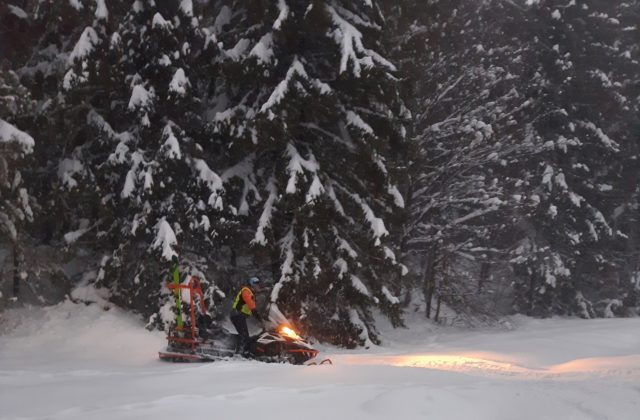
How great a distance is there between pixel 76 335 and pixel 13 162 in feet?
12.6

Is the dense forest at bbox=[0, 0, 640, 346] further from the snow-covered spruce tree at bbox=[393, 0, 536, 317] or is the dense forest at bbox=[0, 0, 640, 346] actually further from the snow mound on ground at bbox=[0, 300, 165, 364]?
the snow-covered spruce tree at bbox=[393, 0, 536, 317]

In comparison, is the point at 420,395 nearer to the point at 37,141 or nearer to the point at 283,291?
the point at 283,291

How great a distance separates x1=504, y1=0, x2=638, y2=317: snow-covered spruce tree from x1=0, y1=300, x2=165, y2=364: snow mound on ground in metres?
15.0

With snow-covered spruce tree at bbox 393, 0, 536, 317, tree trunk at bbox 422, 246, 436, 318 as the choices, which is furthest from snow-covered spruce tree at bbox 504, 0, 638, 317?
tree trunk at bbox 422, 246, 436, 318

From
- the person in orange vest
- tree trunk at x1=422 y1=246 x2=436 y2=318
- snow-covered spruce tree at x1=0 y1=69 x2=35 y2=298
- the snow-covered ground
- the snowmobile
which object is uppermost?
snow-covered spruce tree at x1=0 y1=69 x2=35 y2=298

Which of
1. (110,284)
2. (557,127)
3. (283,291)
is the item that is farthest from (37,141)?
(557,127)

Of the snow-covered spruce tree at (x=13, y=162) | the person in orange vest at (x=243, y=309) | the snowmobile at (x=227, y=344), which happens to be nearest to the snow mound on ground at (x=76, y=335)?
the snowmobile at (x=227, y=344)

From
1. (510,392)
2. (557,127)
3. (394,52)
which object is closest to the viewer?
(510,392)

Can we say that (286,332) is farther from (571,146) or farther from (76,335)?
(571,146)

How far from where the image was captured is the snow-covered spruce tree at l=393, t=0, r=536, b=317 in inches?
647

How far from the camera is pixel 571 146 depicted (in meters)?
22.5

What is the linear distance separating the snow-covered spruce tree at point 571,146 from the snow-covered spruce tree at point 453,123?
246 centimetres

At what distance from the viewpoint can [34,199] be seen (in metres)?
12.5

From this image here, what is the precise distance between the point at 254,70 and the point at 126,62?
9.37 ft
